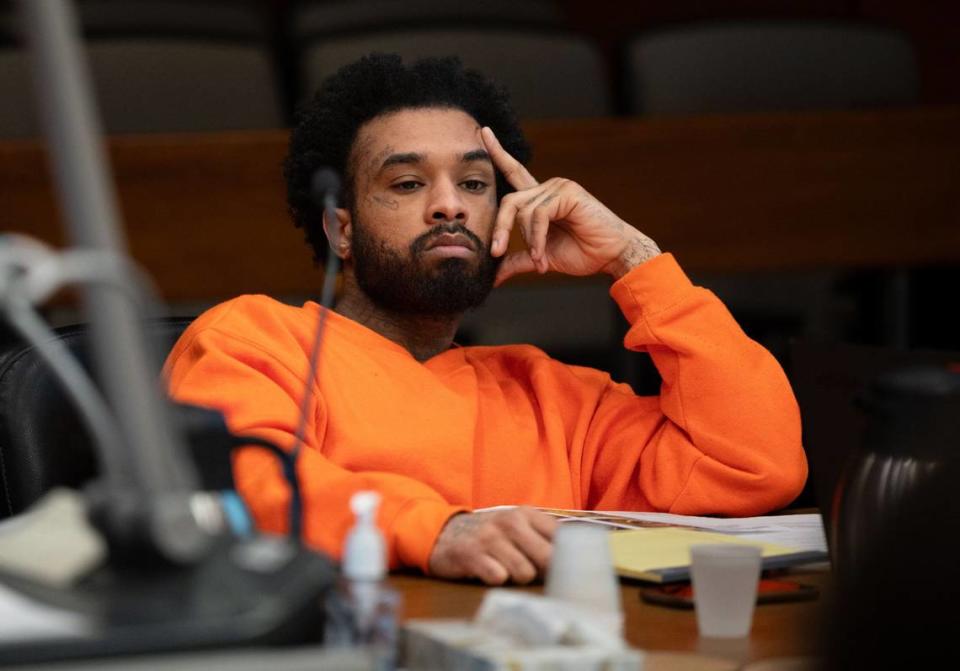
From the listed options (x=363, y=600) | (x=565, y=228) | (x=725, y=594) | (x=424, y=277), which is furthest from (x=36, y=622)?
(x=565, y=228)

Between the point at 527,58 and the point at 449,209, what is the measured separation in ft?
5.75

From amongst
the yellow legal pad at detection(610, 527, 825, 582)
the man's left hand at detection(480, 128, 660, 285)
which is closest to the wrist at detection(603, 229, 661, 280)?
→ the man's left hand at detection(480, 128, 660, 285)

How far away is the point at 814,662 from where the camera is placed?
668mm

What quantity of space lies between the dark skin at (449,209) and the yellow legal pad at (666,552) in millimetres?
554

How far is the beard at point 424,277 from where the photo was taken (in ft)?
6.14

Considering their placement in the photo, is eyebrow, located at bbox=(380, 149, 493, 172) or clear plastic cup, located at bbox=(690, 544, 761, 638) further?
eyebrow, located at bbox=(380, 149, 493, 172)

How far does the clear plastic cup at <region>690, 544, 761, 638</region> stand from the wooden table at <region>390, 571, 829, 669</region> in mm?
15

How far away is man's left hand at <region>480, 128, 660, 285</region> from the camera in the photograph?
6.36 feet

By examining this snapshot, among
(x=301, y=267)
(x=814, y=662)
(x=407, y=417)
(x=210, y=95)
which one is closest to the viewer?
(x=814, y=662)

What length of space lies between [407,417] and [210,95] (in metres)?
1.80

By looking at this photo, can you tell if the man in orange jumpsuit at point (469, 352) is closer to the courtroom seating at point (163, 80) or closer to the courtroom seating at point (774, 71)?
the courtroom seating at point (163, 80)

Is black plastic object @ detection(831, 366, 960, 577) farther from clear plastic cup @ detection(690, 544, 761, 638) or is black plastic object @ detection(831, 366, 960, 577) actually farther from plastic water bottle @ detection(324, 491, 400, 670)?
plastic water bottle @ detection(324, 491, 400, 670)

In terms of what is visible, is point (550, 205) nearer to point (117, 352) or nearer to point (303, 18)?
point (117, 352)

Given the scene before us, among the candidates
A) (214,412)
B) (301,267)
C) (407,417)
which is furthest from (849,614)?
(301,267)
